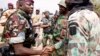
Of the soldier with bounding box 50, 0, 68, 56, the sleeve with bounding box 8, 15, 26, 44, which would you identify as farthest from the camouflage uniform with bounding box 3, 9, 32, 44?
the soldier with bounding box 50, 0, 68, 56

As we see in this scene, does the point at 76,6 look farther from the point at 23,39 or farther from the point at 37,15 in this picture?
the point at 37,15

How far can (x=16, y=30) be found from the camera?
13.7ft

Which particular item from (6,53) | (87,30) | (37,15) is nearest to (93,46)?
(87,30)

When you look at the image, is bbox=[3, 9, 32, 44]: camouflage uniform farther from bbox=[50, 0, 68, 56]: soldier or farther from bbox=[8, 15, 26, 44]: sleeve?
bbox=[50, 0, 68, 56]: soldier

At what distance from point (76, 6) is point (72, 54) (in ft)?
1.41

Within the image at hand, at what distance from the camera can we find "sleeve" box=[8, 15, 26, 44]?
4168 mm

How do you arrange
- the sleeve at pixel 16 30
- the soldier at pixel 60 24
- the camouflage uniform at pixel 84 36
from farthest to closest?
the soldier at pixel 60 24, the sleeve at pixel 16 30, the camouflage uniform at pixel 84 36

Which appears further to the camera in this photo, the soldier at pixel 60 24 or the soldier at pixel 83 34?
the soldier at pixel 60 24

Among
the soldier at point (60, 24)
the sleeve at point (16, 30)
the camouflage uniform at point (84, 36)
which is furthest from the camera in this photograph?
the soldier at point (60, 24)

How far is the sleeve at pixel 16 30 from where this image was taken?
164 inches

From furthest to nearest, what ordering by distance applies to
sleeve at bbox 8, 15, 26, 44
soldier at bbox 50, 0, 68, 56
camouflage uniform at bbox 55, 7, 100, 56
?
1. soldier at bbox 50, 0, 68, 56
2. sleeve at bbox 8, 15, 26, 44
3. camouflage uniform at bbox 55, 7, 100, 56

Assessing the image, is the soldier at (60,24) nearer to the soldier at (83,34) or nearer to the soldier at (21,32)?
the soldier at (21,32)

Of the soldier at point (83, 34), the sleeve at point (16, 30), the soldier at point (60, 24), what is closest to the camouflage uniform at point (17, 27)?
the sleeve at point (16, 30)

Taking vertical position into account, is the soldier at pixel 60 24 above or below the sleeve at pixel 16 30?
below
